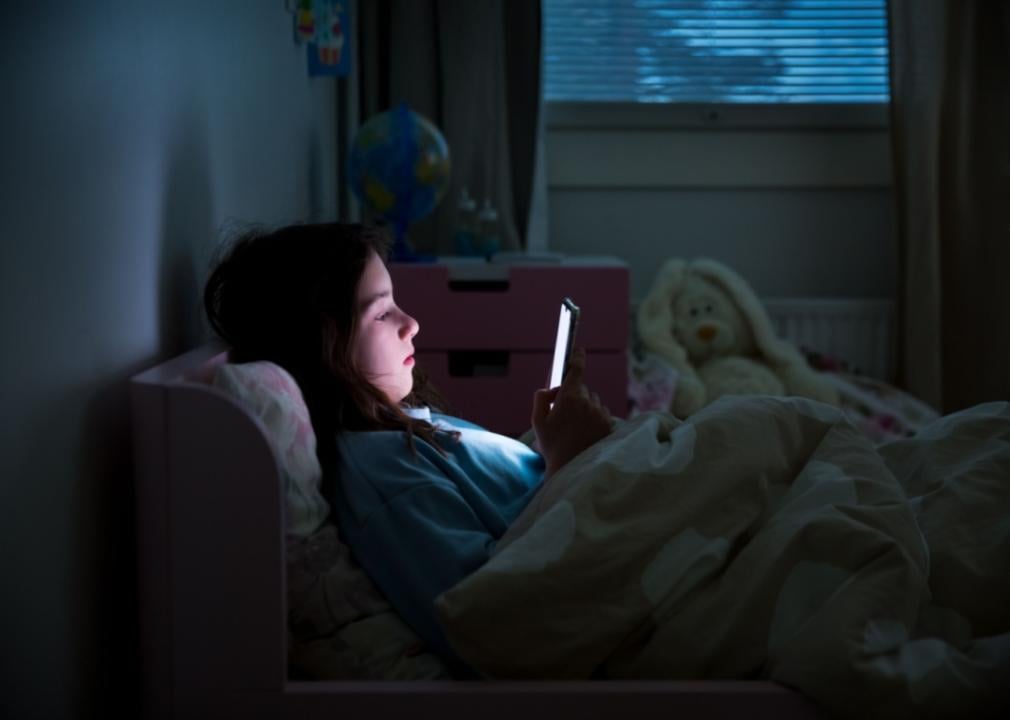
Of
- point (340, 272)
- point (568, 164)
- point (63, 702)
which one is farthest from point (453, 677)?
point (568, 164)

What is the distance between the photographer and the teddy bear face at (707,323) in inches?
110

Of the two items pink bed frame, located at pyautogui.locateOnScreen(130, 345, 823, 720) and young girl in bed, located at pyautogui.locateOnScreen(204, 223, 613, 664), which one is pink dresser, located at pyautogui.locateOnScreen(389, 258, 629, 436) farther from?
pink bed frame, located at pyautogui.locateOnScreen(130, 345, 823, 720)

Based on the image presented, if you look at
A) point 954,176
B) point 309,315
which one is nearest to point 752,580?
point 309,315

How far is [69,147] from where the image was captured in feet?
3.26

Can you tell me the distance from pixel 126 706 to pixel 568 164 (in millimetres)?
2223

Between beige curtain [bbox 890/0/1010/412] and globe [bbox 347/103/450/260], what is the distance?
51.4 inches

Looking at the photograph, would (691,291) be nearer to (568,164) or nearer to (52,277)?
(568,164)

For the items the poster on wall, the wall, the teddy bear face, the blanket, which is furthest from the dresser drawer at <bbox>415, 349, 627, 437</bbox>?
the blanket

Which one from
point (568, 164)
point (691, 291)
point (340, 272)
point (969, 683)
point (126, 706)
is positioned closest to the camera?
point (969, 683)

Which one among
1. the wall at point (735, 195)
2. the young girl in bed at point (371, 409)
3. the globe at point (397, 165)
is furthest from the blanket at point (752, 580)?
the wall at point (735, 195)

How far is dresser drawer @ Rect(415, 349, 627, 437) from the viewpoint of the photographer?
2.37 meters

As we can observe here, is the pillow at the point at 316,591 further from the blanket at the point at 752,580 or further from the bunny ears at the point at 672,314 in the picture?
the bunny ears at the point at 672,314

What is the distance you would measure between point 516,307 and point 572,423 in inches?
44.8

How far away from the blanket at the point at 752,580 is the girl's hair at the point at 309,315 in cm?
25
